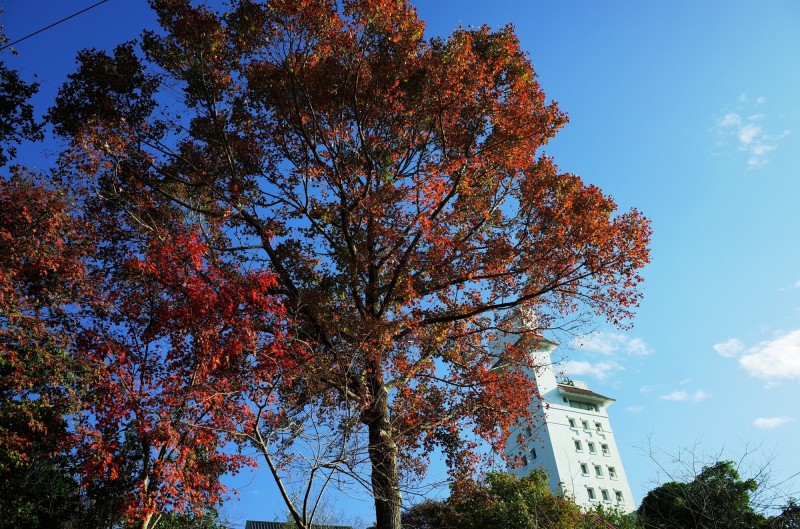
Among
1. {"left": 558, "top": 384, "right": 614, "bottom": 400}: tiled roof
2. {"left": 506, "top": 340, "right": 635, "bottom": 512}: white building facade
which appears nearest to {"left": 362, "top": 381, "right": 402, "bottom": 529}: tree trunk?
{"left": 506, "top": 340, "right": 635, "bottom": 512}: white building facade

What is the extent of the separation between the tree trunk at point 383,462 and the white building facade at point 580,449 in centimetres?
2784

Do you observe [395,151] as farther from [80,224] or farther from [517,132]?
[80,224]

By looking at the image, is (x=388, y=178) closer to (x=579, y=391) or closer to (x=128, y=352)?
(x=128, y=352)

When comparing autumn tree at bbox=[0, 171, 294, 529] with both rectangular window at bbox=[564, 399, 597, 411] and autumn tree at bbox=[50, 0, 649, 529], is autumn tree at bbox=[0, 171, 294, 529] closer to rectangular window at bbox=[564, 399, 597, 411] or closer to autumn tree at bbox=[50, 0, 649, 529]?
autumn tree at bbox=[50, 0, 649, 529]

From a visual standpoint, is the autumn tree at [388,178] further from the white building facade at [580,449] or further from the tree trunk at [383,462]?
the white building facade at [580,449]

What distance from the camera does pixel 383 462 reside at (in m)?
8.51

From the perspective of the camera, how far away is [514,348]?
11.1 m

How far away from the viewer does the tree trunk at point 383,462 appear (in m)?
8.16

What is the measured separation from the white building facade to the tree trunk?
27836mm

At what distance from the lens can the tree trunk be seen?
8.16m

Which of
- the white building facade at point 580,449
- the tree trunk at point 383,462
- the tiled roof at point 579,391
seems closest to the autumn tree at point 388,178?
the tree trunk at point 383,462

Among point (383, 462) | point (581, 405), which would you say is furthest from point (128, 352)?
point (581, 405)

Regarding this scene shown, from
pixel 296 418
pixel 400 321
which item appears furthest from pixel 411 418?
pixel 296 418

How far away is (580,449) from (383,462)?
1417 inches
